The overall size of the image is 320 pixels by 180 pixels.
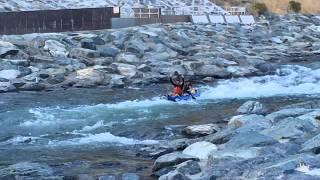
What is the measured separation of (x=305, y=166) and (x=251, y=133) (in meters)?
2.73

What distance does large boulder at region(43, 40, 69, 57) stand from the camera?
2552cm

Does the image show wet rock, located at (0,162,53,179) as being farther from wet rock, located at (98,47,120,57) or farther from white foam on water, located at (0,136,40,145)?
wet rock, located at (98,47,120,57)

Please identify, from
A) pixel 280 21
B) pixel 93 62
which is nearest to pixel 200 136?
pixel 93 62

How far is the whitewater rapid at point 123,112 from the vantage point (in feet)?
44.8

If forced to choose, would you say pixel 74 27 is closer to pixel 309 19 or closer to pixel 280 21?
pixel 280 21

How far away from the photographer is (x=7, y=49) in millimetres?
24656

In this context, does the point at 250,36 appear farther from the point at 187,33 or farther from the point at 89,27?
the point at 89,27

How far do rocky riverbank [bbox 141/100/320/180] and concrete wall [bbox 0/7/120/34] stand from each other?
1740cm

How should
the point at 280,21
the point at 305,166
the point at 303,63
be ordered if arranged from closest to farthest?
the point at 305,166 → the point at 303,63 → the point at 280,21

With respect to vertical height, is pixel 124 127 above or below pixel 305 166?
below

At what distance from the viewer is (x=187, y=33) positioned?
32.5 meters

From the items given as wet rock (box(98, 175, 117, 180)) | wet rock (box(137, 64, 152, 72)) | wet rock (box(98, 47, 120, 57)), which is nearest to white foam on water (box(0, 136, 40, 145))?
wet rock (box(98, 175, 117, 180))

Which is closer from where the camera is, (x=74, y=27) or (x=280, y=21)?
(x=74, y=27)

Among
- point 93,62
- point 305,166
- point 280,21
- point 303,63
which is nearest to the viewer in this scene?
point 305,166
